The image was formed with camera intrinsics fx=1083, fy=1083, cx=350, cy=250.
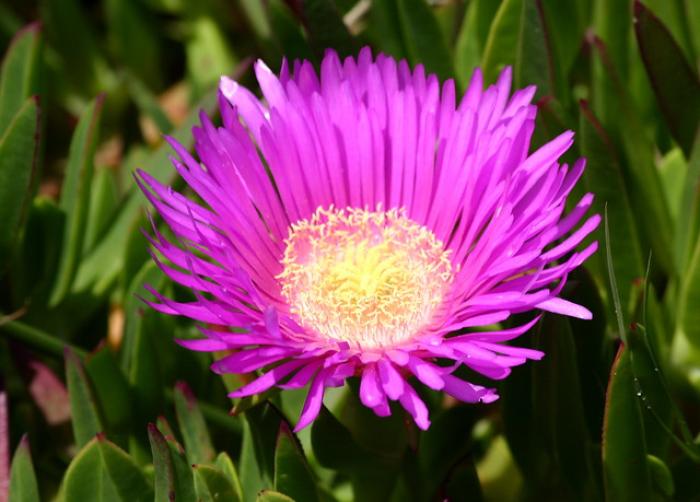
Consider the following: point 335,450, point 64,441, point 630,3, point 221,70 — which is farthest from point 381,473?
point 221,70

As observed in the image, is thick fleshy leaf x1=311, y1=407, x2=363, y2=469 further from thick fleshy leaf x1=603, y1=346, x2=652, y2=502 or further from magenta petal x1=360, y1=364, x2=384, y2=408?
thick fleshy leaf x1=603, y1=346, x2=652, y2=502

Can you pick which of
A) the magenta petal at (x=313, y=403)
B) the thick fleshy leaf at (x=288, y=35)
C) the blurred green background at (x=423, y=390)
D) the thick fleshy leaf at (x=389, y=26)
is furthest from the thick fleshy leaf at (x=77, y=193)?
the magenta petal at (x=313, y=403)

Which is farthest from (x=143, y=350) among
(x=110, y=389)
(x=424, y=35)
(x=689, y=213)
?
(x=689, y=213)

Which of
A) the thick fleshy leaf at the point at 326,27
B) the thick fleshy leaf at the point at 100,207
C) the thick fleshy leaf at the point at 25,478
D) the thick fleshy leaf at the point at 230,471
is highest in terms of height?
the thick fleshy leaf at the point at 326,27

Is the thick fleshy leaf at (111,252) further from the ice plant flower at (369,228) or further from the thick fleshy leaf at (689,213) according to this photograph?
the thick fleshy leaf at (689,213)

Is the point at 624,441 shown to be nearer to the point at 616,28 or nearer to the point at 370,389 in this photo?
the point at 370,389

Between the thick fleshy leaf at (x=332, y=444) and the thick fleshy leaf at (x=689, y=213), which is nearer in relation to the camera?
the thick fleshy leaf at (x=332, y=444)

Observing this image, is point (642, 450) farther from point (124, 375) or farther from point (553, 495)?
point (124, 375)
